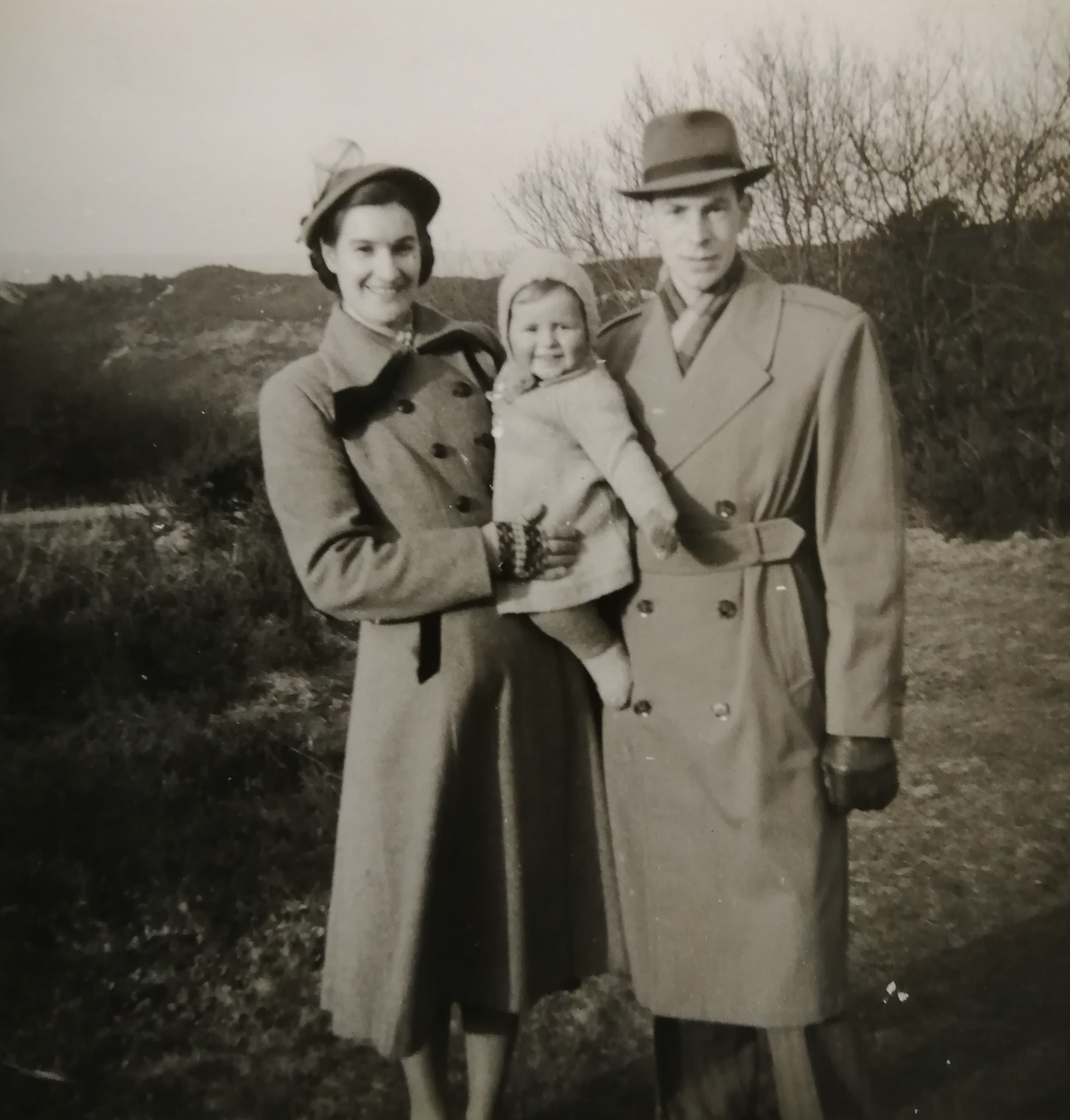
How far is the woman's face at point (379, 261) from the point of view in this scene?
171cm

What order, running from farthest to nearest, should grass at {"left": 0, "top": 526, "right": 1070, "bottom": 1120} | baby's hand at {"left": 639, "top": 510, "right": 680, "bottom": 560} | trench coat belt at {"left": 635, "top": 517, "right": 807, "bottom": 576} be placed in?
grass at {"left": 0, "top": 526, "right": 1070, "bottom": 1120}
trench coat belt at {"left": 635, "top": 517, "right": 807, "bottom": 576}
baby's hand at {"left": 639, "top": 510, "right": 680, "bottom": 560}

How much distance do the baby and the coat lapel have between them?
0.20 ft

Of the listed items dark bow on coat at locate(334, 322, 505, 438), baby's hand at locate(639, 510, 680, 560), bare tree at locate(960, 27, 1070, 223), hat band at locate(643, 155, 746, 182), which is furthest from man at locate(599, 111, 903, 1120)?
bare tree at locate(960, 27, 1070, 223)

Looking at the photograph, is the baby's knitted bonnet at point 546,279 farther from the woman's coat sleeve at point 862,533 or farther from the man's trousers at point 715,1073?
the man's trousers at point 715,1073

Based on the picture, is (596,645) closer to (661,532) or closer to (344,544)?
(661,532)

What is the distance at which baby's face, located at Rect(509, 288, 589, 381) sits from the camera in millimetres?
1606

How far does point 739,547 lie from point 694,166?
66 centimetres

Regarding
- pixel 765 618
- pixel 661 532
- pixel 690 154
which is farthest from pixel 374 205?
pixel 765 618

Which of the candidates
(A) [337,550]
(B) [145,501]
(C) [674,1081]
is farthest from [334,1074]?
(B) [145,501]

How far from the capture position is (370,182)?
5.65ft

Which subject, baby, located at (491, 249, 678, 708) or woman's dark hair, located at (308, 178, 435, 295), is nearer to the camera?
baby, located at (491, 249, 678, 708)

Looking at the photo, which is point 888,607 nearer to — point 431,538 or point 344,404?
point 431,538

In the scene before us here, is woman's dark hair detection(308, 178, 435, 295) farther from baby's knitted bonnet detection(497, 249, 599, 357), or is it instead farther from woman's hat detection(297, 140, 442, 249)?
baby's knitted bonnet detection(497, 249, 599, 357)

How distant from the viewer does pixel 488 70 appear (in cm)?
196
